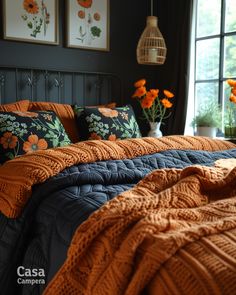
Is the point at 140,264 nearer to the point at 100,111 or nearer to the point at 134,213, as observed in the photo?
the point at 134,213

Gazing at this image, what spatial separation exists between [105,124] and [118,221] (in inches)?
68.8

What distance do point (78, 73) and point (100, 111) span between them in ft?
2.42

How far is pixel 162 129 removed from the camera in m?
3.71

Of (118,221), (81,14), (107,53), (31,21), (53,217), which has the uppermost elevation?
(81,14)

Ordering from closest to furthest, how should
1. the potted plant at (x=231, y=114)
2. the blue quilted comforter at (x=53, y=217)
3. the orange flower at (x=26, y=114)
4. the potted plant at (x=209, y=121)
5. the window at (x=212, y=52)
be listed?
the blue quilted comforter at (x=53, y=217)
the orange flower at (x=26, y=114)
the potted plant at (x=231, y=114)
the potted plant at (x=209, y=121)
the window at (x=212, y=52)

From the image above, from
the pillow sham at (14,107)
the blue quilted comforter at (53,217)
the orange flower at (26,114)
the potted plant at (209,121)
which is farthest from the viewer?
the potted plant at (209,121)

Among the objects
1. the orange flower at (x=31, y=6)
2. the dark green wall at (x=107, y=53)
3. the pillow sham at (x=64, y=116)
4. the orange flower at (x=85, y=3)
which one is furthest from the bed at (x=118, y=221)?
the orange flower at (x=85, y=3)

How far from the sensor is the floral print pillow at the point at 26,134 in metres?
2.16

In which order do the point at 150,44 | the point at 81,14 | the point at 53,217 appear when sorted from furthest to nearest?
the point at 81,14
the point at 150,44
the point at 53,217

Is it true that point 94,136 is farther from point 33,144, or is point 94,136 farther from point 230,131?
point 230,131

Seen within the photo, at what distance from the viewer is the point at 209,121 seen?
311 centimetres

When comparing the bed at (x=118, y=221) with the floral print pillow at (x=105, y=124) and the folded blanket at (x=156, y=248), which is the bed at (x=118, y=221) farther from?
the floral print pillow at (x=105, y=124)

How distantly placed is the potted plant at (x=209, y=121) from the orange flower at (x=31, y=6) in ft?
5.20

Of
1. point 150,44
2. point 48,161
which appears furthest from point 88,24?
point 48,161
